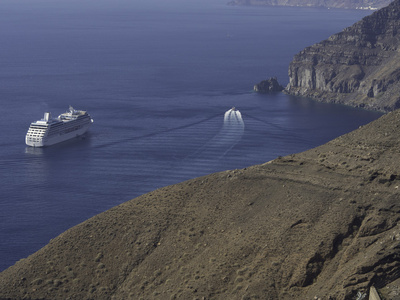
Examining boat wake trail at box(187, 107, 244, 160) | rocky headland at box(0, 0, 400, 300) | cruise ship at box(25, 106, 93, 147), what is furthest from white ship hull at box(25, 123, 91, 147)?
rocky headland at box(0, 0, 400, 300)

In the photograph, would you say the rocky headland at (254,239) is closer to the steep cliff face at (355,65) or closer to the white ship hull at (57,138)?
the white ship hull at (57,138)

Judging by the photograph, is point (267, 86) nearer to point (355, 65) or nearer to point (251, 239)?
point (355, 65)

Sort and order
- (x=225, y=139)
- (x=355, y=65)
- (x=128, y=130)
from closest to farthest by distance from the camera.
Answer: (x=225, y=139) < (x=128, y=130) < (x=355, y=65)

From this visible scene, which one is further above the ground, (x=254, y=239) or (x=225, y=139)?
(x=254, y=239)

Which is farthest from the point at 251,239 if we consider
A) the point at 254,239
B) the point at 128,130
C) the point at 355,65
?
the point at 355,65

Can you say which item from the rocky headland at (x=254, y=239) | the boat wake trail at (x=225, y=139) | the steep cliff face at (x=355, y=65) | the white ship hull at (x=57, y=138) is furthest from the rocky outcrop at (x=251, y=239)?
the steep cliff face at (x=355, y=65)

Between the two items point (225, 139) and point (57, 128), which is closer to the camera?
point (225, 139)

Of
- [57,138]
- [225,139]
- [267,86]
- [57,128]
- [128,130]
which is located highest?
[57,128]

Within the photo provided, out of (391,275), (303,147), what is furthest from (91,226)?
(303,147)

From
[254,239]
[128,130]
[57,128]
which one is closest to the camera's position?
[254,239]
